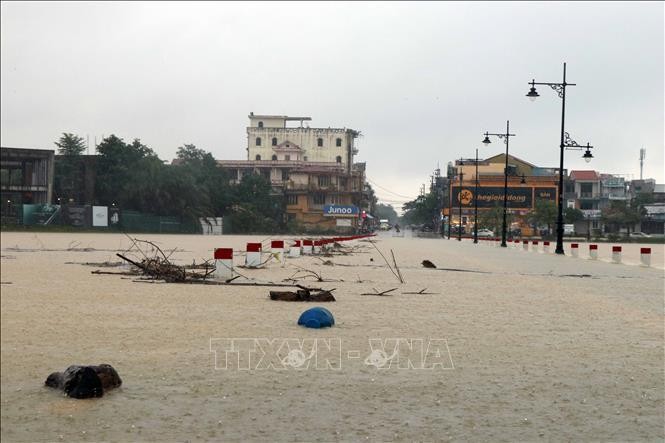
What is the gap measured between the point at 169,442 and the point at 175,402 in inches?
33.4

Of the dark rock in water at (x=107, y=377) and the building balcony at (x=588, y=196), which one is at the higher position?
the building balcony at (x=588, y=196)

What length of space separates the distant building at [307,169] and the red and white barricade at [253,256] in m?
78.7

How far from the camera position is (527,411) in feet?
17.6

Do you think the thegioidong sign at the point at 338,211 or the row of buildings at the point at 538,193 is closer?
the thegioidong sign at the point at 338,211

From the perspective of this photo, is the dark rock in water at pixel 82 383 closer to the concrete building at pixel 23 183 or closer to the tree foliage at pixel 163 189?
the concrete building at pixel 23 183

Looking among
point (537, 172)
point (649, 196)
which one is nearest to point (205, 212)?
point (537, 172)

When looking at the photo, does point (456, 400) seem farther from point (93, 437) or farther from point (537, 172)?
point (537, 172)

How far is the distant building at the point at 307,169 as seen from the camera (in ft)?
333

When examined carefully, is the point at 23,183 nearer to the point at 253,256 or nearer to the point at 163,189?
the point at 253,256

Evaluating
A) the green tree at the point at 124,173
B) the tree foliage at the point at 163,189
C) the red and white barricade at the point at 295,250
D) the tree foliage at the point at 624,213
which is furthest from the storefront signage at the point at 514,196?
the red and white barricade at the point at 295,250

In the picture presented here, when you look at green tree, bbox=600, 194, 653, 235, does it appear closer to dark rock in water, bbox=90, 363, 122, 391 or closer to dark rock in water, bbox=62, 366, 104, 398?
dark rock in water, bbox=90, 363, 122, 391

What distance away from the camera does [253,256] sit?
2022 cm

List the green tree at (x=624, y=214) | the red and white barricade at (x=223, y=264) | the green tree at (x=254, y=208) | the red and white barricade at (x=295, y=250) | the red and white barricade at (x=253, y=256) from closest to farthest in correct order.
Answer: the red and white barricade at (x=223, y=264), the red and white barricade at (x=253, y=256), the red and white barricade at (x=295, y=250), the green tree at (x=254, y=208), the green tree at (x=624, y=214)

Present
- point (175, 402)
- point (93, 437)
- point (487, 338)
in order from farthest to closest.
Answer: point (487, 338), point (175, 402), point (93, 437)
